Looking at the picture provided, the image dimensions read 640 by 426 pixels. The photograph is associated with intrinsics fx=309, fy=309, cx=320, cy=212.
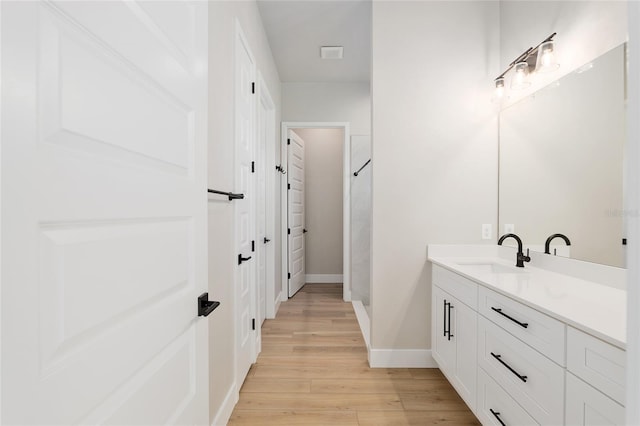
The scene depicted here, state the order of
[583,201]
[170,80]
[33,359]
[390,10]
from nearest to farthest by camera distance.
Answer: [33,359] < [170,80] < [583,201] < [390,10]

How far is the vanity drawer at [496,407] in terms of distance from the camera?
50.9 inches

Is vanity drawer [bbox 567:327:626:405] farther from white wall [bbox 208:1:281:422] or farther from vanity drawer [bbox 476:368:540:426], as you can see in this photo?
white wall [bbox 208:1:281:422]

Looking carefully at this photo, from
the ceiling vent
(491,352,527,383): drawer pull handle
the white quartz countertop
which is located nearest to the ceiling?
the ceiling vent

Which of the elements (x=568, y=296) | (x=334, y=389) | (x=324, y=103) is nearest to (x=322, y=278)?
(x=324, y=103)

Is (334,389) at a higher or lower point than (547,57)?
lower

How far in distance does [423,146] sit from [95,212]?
2270 mm

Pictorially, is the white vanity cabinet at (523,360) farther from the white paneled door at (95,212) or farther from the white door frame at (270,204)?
the white door frame at (270,204)

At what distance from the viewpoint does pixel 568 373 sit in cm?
105

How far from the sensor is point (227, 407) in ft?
5.72

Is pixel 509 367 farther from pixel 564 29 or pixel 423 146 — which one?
pixel 564 29

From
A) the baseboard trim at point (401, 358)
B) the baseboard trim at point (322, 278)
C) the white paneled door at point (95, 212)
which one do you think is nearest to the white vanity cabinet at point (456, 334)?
the baseboard trim at point (401, 358)

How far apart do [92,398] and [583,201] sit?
2122 mm

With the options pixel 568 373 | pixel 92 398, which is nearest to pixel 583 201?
pixel 568 373

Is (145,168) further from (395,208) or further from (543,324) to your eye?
(395,208)
